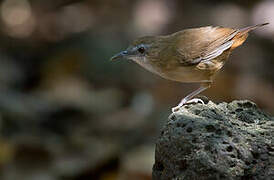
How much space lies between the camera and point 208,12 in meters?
12.2

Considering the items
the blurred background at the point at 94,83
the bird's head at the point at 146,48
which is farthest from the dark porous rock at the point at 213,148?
the blurred background at the point at 94,83

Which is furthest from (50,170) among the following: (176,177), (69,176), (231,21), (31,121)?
(231,21)

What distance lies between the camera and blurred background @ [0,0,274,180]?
7598mm

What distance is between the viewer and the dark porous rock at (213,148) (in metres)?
3.36

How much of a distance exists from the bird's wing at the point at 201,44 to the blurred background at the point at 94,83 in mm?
2278

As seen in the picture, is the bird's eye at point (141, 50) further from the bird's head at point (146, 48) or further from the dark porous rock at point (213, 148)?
the dark porous rock at point (213, 148)

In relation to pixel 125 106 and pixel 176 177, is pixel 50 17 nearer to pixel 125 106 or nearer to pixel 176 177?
pixel 125 106

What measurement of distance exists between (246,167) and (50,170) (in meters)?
4.40

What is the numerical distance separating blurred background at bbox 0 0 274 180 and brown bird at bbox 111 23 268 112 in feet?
7.22

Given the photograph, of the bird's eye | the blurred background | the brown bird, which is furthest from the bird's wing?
the blurred background

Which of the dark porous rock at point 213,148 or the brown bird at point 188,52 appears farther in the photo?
the brown bird at point 188,52

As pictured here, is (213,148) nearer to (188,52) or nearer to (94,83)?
(188,52)

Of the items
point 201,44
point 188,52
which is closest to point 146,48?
point 188,52

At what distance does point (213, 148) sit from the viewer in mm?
3387
